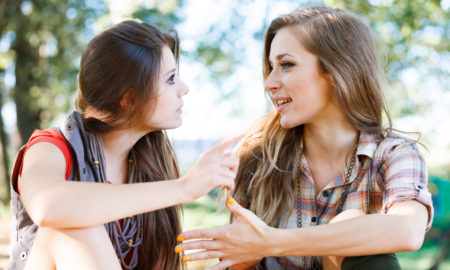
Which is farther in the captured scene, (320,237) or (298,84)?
(298,84)

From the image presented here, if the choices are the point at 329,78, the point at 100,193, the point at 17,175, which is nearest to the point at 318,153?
the point at 329,78

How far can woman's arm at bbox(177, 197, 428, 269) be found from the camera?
1.87 meters

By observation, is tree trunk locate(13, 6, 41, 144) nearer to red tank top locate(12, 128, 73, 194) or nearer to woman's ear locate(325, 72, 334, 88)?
red tank top locate(12, 128, 73, 194)

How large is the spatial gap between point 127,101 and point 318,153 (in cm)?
102

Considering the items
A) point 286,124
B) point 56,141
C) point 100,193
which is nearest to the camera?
point 100,193

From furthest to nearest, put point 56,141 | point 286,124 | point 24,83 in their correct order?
1. point 24,83
2. point 286,124
3. point 56,141

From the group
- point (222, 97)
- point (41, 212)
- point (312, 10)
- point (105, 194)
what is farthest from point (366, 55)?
point (222, 97)

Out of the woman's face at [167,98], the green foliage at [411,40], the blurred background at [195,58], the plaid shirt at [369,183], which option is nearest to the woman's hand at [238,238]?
the plaid shirt at [369,183]

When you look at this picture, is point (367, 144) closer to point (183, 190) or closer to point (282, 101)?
point (282, 101)

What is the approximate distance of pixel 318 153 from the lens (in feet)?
8.20

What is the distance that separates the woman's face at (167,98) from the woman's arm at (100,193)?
0.53m

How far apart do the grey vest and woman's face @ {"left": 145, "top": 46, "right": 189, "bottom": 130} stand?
1.07 ft

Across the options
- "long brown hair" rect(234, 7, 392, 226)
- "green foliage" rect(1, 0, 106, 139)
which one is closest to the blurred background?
"green foliage" rect(1, 0, 106, 139)

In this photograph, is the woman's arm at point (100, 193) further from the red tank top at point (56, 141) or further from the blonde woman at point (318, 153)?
the blonde woman at point (318, 153)
